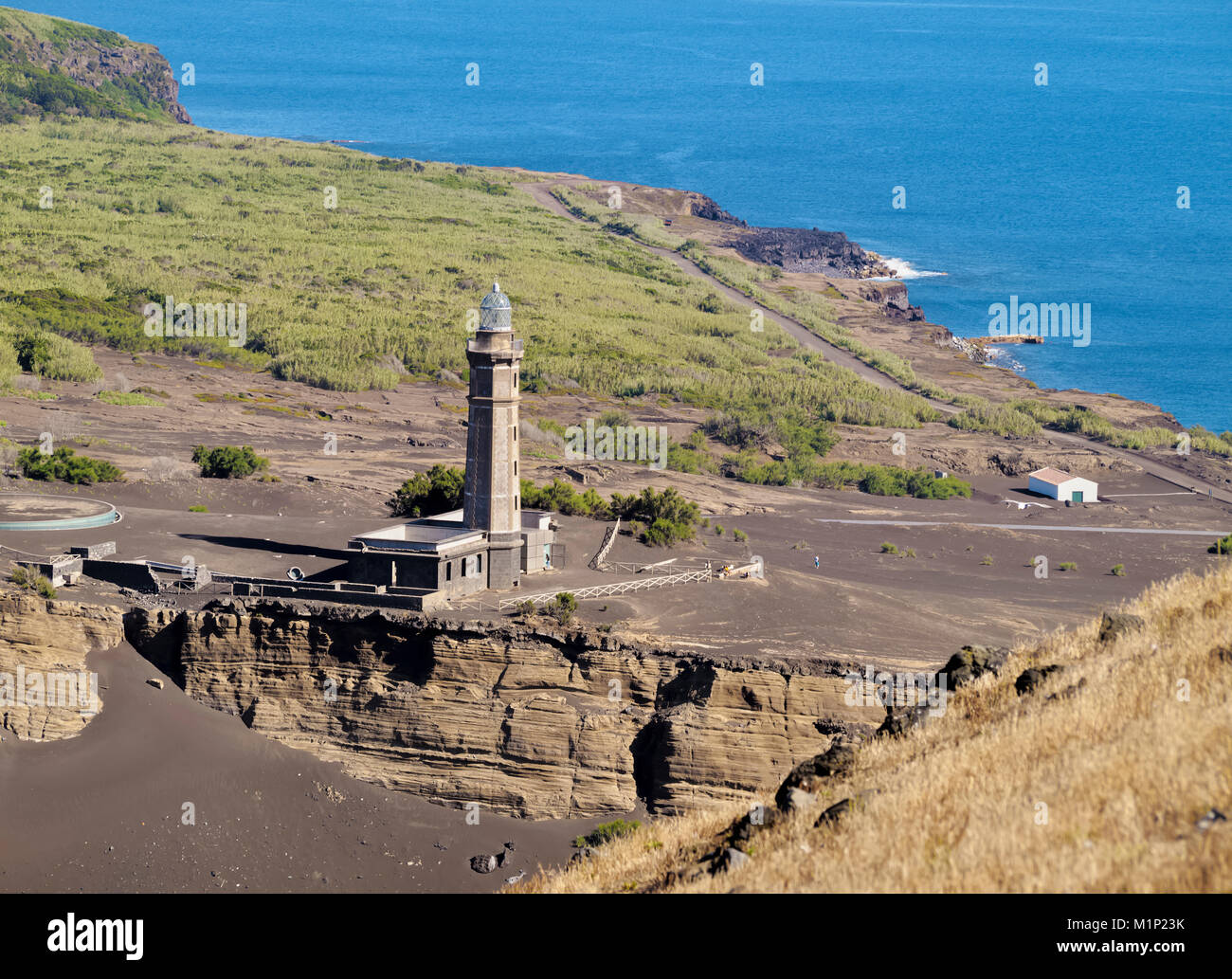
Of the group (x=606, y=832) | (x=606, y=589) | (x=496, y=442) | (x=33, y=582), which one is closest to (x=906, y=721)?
(x=606, y=832)

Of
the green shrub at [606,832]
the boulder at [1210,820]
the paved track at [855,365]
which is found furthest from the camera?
the paved track at [855,365]

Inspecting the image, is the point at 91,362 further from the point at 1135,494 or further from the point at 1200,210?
the point at 1200,210

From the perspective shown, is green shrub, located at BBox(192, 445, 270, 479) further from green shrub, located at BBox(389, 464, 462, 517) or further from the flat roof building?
the flat roof building

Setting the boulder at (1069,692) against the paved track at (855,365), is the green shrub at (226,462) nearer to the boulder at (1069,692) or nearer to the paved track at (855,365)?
the boulder at (1069,692)

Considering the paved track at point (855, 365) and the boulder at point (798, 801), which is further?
the paved track at point (855, 365)

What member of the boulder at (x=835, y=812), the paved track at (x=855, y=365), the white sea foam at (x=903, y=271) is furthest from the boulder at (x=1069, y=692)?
the white sea foam at (x=903, y=271)
